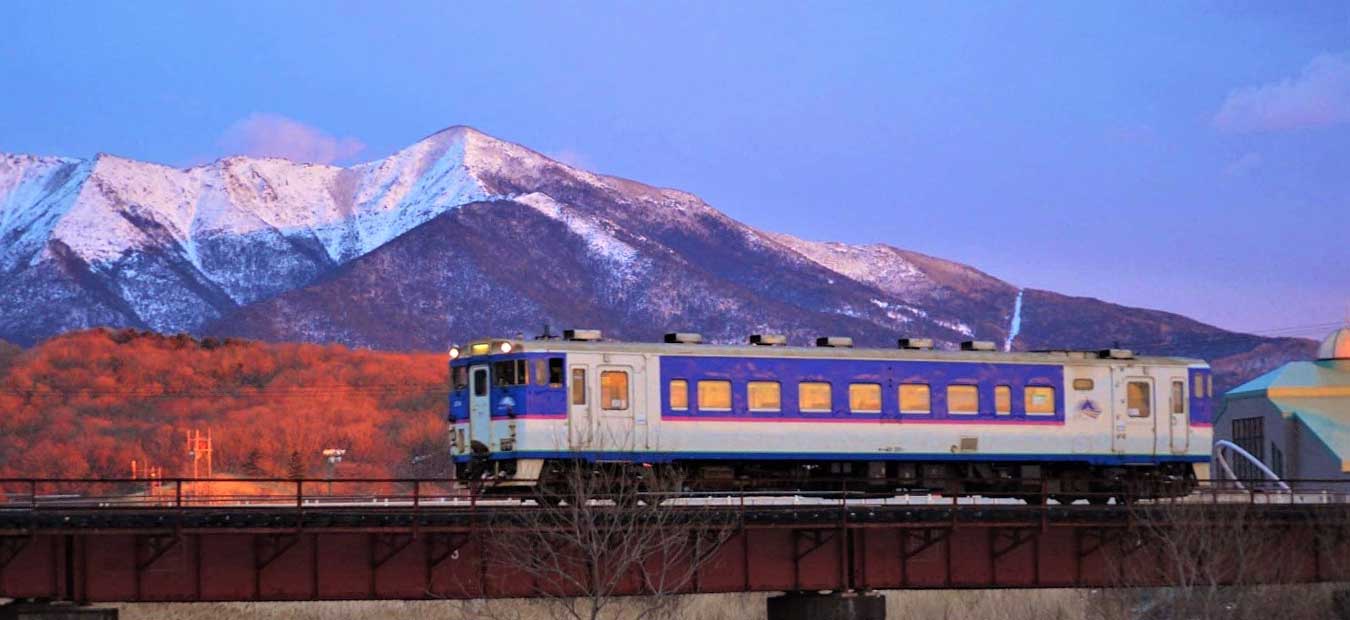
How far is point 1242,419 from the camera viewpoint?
9138cm

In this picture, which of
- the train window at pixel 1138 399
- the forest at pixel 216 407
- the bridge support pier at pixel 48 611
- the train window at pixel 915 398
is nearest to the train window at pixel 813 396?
the train window at pixel 915 398

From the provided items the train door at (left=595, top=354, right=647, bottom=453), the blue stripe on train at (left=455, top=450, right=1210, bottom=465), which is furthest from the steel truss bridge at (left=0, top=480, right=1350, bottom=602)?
the train door at (left=595, top=354, right=647, bottom=453)

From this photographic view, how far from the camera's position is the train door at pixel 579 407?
4375 cm

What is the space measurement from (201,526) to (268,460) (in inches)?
4002

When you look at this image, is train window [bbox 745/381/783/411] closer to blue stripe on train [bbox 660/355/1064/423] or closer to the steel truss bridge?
blue stripe on train [bbox 660/355/1064/423]

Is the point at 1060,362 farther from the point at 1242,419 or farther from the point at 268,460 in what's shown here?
the point at 268,460

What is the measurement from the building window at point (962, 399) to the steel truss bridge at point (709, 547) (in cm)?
471

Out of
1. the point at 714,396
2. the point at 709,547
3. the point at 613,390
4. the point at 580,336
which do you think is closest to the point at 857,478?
the point at 714,396

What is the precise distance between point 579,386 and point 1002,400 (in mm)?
11652

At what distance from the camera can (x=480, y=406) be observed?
45.2 meters

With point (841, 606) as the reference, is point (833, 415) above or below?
above

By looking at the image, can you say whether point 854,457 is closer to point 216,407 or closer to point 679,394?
point 679,394

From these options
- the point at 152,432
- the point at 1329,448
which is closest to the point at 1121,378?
the point at 1329,448

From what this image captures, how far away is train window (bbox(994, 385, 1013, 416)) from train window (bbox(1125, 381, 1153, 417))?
350 centimetres
